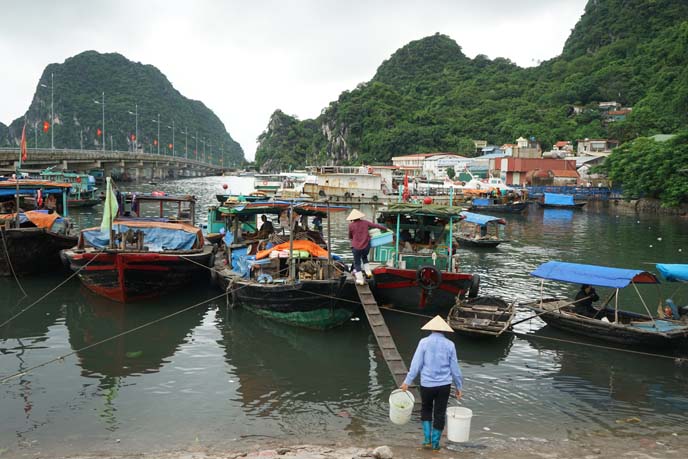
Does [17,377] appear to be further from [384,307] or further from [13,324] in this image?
[384,307]

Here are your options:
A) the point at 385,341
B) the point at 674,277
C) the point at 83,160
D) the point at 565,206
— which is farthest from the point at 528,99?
the point at 385,341

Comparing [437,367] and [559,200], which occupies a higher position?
[559,200]

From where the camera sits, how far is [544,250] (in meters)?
28.0

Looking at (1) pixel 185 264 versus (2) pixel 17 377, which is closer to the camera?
(2) pixel 17 377

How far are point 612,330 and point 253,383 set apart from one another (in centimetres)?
785

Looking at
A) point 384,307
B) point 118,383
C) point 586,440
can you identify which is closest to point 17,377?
point 118,383

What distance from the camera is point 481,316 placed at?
13.2 meters

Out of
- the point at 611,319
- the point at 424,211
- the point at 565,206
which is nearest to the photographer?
the point at 611,319

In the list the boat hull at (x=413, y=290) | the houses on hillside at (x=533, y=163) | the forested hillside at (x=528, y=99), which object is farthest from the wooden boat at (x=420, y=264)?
the forested hillside at (x=528, y=99)

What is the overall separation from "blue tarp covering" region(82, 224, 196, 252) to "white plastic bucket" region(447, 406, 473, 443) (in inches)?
436

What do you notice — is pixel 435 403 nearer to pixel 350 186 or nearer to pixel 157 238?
pixel 157 238

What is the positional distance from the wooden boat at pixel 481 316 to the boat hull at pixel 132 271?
22.8 feet

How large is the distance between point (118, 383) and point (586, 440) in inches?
317

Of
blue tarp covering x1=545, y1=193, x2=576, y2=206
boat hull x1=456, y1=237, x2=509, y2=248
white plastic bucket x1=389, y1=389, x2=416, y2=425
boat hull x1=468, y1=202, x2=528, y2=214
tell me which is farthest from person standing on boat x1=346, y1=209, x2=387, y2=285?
blue tarp covering x1=545, y1=193, x2=576, y2=206
